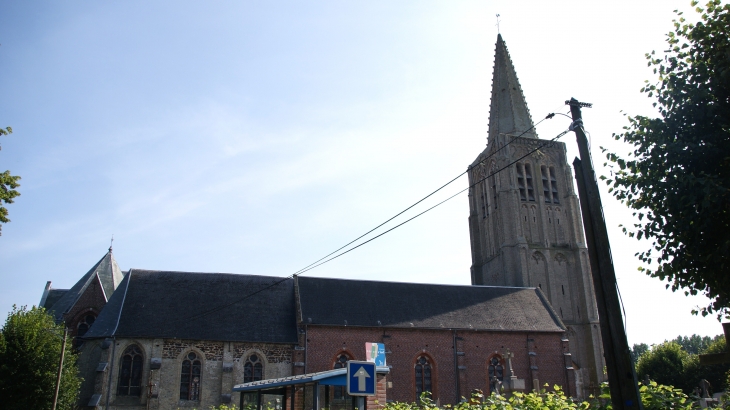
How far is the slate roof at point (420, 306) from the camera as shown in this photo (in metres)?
32.8

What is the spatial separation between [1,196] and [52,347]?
1456 centimetres

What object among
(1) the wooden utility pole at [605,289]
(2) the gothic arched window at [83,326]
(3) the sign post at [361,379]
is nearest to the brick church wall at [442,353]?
(2) the gothic arched window at [83,326]

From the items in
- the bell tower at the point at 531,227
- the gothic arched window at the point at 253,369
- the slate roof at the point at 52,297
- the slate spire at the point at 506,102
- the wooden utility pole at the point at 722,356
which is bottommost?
the wooden utility pole at the point at 722,356

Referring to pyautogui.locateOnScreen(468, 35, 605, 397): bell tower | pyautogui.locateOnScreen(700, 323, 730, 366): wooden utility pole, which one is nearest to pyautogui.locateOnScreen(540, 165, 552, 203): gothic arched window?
pyautogui.locateOnScreen(468, 35, 605, 397): bell tower

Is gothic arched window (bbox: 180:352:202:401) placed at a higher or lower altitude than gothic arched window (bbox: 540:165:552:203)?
lower

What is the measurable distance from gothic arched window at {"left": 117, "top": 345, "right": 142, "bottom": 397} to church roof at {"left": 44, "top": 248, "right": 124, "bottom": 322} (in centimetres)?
545

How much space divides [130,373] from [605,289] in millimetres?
26097

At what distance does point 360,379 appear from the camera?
938 centimetres

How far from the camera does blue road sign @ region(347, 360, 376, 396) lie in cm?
929

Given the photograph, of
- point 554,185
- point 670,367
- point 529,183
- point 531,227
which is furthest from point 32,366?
point 670,367

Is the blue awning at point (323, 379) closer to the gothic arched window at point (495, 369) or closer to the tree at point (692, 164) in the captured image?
the tree at point (692, 164)

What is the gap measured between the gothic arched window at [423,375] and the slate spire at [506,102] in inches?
866

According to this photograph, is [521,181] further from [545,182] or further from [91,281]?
[91,281]

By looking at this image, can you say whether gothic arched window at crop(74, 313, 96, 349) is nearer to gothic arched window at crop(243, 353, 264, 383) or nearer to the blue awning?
gothic arched window at crop(243, 353, 264, 383)
